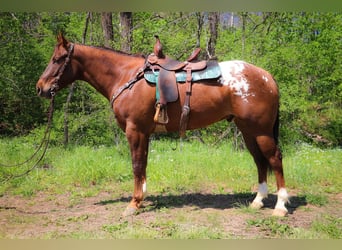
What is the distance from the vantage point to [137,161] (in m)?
4.43

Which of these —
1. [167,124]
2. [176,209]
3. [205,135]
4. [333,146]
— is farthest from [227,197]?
[333,146]

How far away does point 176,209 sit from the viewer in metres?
4.50

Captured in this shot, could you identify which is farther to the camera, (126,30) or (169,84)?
(126,30)

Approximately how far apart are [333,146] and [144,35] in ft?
18.5

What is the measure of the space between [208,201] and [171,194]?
2.08 feet

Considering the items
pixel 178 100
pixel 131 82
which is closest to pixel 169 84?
pixel 178 100

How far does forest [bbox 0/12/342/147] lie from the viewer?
7836 mm

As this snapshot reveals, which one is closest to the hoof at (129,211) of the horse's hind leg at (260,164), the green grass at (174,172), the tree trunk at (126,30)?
the green grass at (174,172)

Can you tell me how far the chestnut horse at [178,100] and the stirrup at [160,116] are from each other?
114mm

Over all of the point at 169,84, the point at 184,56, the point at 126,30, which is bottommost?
the point at 169,84

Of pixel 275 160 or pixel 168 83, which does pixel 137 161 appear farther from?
pixel 275 160

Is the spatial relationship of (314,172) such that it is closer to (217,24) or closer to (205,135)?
(205,135)

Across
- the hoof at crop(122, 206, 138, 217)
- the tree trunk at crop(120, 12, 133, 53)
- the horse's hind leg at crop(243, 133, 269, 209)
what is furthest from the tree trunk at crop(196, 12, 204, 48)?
the hoof at crop(122, 206, 138, 217)

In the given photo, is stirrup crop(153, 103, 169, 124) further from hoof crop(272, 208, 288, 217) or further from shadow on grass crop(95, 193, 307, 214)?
hoof crop(272, 208, 288, 217)
